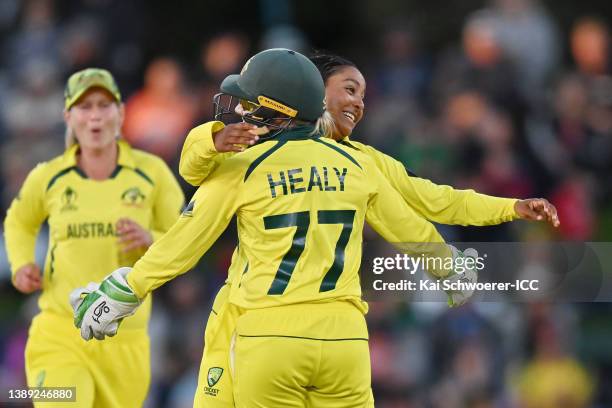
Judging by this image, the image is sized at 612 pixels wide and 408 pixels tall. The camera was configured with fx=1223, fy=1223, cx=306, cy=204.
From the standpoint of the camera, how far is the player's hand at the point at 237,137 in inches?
182

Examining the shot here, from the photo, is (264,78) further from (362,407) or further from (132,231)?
(132,231)

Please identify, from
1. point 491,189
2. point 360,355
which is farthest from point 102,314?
point 491,189

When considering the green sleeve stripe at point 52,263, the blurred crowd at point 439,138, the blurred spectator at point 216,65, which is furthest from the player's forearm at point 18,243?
the blurred spectator at point 216,65

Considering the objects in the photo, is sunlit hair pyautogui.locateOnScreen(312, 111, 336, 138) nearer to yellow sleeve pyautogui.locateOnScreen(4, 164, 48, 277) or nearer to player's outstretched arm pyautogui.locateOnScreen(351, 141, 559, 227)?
player's outstretched arm pyautogui.locateOnScreen(351, 141, 559, 227)

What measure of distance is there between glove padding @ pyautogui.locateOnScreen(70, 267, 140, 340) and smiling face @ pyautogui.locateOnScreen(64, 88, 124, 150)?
5.84 feet

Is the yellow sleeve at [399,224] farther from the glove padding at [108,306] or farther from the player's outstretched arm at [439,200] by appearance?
the glove padding at [108,306]

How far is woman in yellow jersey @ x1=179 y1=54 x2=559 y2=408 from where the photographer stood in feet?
15.6

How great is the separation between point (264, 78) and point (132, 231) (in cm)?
177

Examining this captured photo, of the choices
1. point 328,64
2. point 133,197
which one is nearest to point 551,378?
point 133,197

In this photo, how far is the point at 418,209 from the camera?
5484 mm

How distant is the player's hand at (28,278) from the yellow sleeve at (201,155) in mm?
1873

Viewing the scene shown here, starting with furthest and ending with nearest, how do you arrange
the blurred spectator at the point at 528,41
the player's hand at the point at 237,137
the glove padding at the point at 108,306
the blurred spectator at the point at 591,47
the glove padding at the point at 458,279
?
the blurred spectator at the point at 528,41, the blurred spectator at the point at 591,47, the glove padding at the point at 458,279, the glove padding at the point at 108,306, the player's hand at the point at 237,137

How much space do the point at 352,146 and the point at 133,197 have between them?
5.42 ft

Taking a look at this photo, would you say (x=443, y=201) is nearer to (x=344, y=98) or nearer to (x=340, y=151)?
(x=344, y=98)
